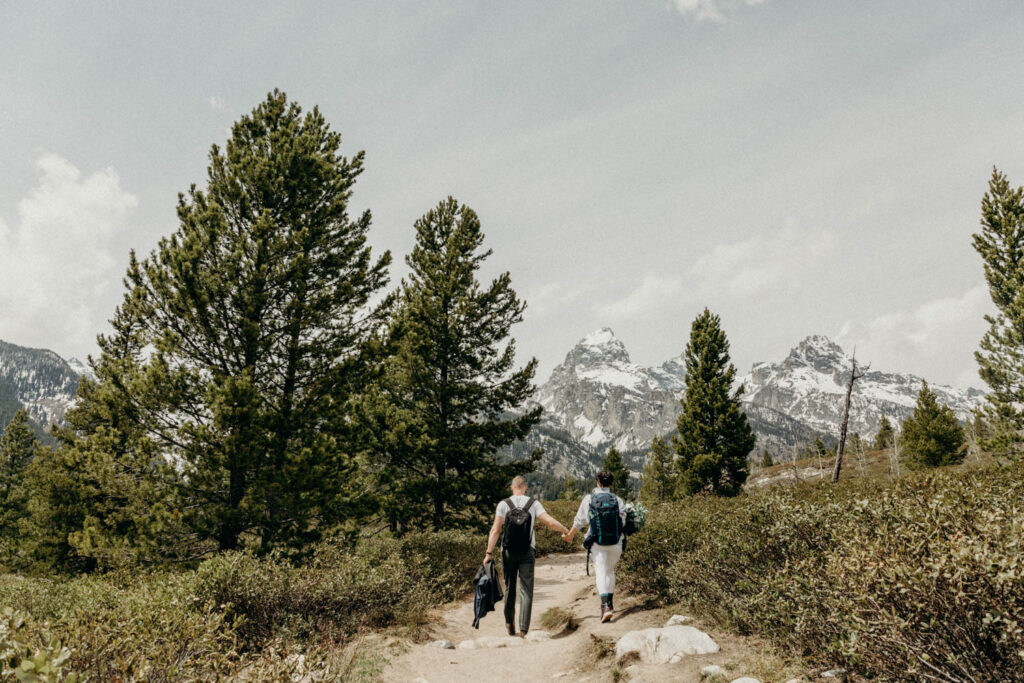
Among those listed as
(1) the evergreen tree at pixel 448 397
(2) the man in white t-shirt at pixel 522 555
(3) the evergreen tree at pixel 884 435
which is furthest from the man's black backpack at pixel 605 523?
(3) the evergreen tree at pixel 884 435

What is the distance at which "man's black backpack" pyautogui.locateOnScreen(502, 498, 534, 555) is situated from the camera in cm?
791

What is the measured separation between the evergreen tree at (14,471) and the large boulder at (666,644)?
38.4 metres

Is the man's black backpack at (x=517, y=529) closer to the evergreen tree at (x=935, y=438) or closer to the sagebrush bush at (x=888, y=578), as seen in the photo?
the sagebrush bush at (x=888, y=578)

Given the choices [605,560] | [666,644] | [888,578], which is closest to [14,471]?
[605,560]

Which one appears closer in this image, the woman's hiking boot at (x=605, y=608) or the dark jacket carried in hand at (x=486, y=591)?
the dark jacket carried in hand at (x=486, y=591)

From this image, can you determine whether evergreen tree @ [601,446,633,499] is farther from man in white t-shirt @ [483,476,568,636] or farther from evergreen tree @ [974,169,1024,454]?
man in white t-shirt @ [483,476,568,636]

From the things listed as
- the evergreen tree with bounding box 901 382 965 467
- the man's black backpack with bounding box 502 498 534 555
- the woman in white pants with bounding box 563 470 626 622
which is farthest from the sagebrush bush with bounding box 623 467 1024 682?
the evergreen tree with bounding box 901 382 965 467

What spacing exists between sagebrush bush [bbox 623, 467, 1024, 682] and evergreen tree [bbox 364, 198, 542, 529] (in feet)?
37.5

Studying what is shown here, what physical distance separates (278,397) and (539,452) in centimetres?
1157

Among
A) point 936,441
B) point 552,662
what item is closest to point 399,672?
point 552,662

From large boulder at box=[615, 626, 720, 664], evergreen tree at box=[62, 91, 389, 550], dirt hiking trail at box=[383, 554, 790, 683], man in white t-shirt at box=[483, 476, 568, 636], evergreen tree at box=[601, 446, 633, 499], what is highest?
evergreen tree at box=[62, 91, 389, 550]

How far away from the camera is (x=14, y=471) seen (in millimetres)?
32438

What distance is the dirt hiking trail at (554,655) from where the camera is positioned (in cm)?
558

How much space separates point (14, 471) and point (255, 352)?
34.2 m
